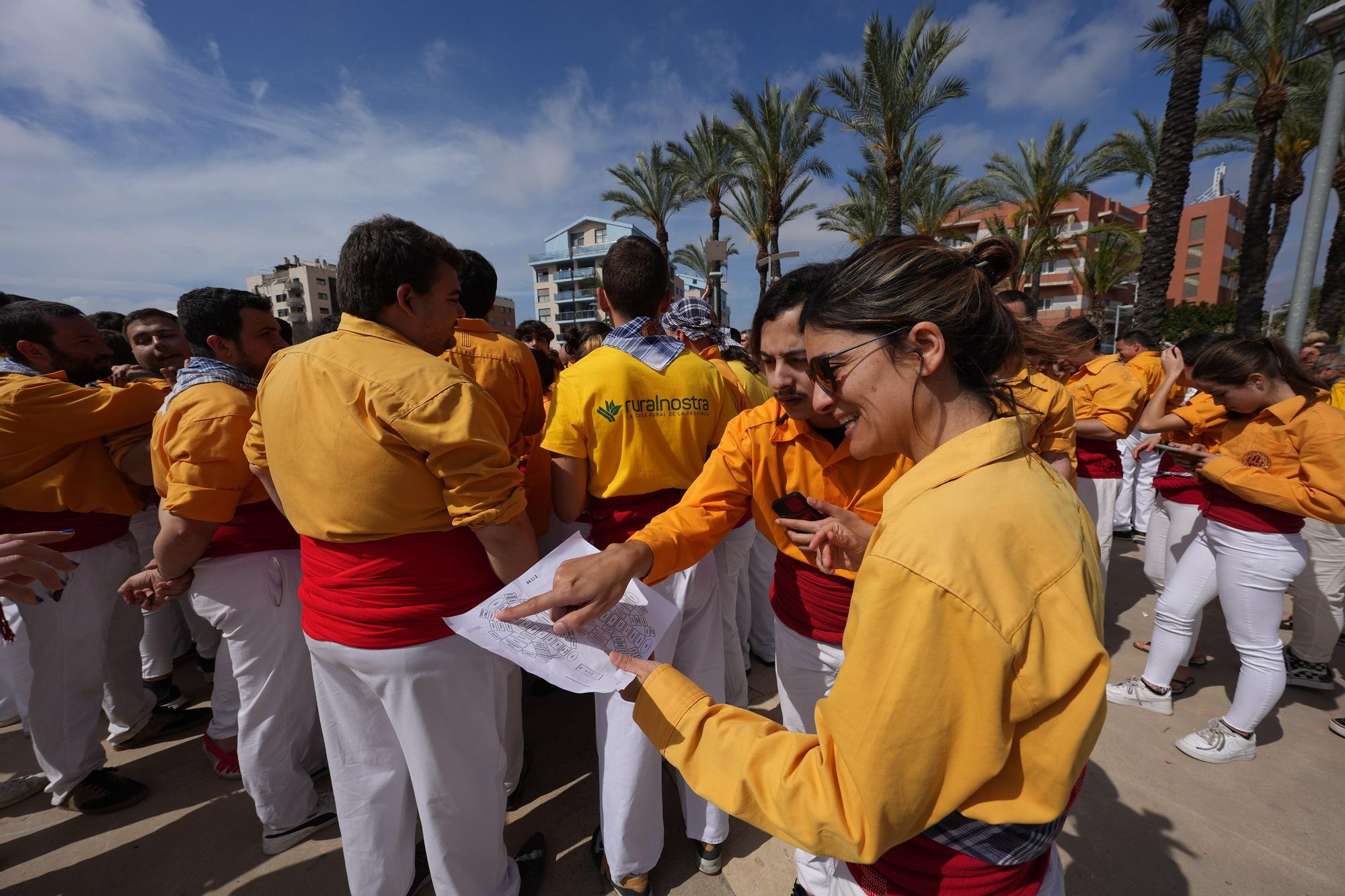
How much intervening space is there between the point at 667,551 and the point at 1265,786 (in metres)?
3.38

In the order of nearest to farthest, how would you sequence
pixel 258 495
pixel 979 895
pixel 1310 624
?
1. pixel 979 895
2. pixel 258 495
3. pixel 1310 624

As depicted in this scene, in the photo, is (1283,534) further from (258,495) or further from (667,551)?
(258,495)

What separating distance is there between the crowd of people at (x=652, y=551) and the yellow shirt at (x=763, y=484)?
0.01 m

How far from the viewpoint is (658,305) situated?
7.91 ft

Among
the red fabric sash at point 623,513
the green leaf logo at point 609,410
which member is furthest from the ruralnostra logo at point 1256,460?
the green leaf logo at point 609,410

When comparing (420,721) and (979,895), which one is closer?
(979,895)

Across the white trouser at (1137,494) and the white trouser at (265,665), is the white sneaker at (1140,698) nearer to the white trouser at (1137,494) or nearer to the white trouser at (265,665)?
the white trouser at (1137,494)

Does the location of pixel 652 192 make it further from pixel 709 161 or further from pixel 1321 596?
pixel 1321 596

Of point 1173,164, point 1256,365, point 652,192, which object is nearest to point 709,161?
point 652,192

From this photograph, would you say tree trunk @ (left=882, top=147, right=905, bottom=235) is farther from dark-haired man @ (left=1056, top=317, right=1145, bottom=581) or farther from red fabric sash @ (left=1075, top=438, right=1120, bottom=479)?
red fabric sash @ (left=1075, top=438, right=1120, bottom=479)

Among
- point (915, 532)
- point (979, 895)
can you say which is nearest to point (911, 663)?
point (915, 532)

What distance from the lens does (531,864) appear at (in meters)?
2.27

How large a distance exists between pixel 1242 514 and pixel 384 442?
156 inches

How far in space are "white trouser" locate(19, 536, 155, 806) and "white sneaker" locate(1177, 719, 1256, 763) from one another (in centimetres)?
557
